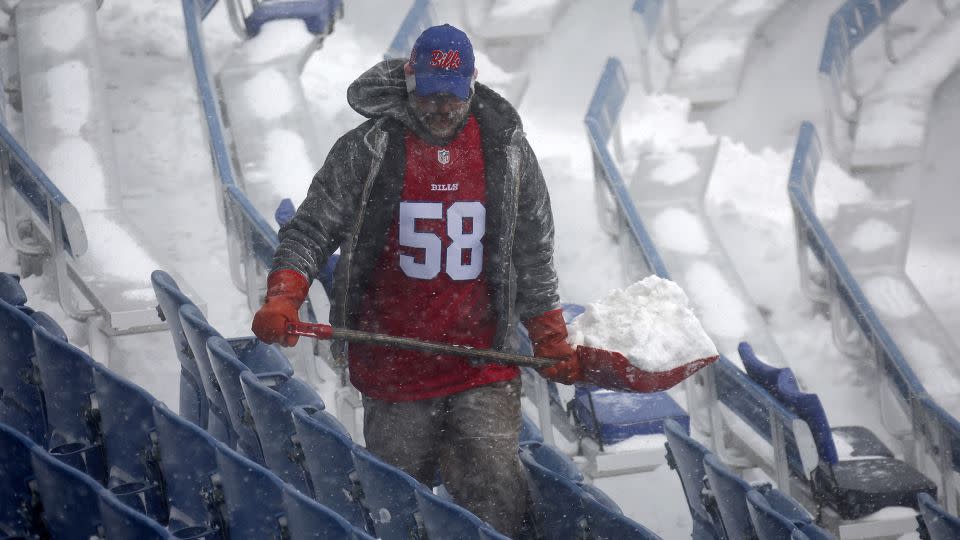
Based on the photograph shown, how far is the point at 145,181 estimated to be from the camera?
5301 millimetres

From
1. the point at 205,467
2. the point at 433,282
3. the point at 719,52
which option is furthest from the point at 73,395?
the point at 719,52

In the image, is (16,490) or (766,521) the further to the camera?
(766,521)

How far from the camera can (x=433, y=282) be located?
2.67m

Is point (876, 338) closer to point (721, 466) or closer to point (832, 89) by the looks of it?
point (832, 89)

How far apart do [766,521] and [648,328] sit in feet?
1.54

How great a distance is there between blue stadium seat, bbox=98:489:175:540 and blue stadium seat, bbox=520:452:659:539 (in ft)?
2.99

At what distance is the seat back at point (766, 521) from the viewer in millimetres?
2566

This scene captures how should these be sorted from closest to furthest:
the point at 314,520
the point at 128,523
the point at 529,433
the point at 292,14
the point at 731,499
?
the point at 128,523 < the point at 314,520 < the point at 731,499 < the point at 529,433 < the point at 292,14

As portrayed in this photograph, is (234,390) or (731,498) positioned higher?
(234,390)

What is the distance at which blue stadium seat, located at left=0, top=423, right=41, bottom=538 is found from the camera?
223 cm

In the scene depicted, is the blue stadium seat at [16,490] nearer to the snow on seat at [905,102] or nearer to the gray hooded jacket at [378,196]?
the gray hooded jacket at [378,196]

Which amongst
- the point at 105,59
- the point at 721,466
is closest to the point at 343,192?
the point at 721,466

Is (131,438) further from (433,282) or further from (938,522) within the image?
(938,522)

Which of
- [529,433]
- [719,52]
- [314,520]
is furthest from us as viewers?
[719,52]
